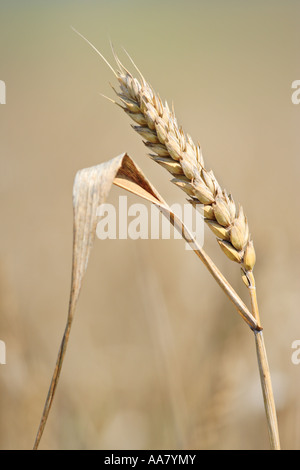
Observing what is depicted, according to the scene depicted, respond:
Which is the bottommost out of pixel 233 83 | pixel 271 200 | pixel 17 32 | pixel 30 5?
pixel 271 200

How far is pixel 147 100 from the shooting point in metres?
0.71

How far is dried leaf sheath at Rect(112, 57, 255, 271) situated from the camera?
681mm

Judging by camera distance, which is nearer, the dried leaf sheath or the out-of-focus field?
the dried leaf sheath

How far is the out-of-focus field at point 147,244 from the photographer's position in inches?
53.0

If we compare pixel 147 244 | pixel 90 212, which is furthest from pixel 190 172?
pixel 147 244

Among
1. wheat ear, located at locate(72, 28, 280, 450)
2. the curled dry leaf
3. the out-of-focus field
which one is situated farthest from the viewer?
the out-of-focus field

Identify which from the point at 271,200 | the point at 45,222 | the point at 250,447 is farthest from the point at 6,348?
the point at 271,200

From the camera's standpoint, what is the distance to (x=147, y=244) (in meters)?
1.90

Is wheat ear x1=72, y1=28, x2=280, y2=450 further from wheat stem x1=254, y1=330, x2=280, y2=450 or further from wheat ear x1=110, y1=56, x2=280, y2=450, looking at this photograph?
wheat stem x1=254, y1=330, x2=280, y2=450

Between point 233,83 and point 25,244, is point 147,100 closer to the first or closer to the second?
point 25,244

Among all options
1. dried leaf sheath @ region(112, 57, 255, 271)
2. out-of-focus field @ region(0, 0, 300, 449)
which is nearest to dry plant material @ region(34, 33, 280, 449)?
dried leaf sheath @ region(112, 57, 255, 271)

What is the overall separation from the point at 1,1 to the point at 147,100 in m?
3.87

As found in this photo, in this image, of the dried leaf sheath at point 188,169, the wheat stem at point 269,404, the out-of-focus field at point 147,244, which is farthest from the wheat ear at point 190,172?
the out-of-focus field at point 147,244

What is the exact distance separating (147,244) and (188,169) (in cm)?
121
